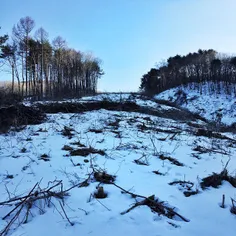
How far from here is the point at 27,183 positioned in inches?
104

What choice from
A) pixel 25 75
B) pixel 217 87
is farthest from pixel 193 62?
pixel 25 75

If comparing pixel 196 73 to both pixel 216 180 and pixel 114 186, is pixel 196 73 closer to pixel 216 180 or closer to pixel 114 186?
pixel 216 180

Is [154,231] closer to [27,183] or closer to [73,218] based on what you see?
[73,218]

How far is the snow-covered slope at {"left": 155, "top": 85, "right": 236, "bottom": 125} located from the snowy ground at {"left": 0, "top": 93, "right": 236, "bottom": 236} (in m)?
19.1

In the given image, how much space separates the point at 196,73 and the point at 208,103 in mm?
12720

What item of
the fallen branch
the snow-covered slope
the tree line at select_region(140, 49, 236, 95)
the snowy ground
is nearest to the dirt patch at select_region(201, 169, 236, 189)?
the snowy ground

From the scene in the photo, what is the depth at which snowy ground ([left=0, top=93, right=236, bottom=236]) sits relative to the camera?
1829 millimetres

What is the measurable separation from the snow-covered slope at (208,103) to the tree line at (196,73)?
1.97 m

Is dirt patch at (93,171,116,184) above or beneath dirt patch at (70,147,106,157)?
beneath

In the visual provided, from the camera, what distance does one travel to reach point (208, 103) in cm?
2777

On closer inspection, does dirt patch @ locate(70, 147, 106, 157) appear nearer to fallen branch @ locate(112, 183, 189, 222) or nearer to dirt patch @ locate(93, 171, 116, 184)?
dirt patch @ locate(93, 171, 116, 184)

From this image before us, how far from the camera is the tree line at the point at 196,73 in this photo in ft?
103

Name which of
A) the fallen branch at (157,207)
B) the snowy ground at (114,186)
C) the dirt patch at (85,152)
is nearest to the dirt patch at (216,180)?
the snowy ground at (114,186)

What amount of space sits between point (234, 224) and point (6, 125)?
20.4 feet
